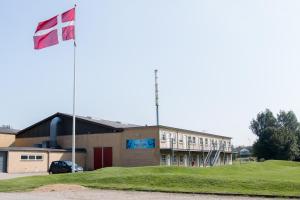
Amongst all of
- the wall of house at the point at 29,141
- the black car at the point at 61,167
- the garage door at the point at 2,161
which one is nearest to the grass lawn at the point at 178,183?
the black car at the point at 61,167

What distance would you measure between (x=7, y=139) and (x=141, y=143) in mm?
22552

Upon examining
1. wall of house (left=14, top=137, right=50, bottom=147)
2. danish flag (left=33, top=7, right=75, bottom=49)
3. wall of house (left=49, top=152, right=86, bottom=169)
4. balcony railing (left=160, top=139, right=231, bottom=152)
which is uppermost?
danish flag (left=33, top=7, right=75, bottom=49)

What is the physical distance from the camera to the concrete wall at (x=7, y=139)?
187 ft

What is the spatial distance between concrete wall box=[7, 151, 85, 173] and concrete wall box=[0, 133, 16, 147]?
41.4 feet

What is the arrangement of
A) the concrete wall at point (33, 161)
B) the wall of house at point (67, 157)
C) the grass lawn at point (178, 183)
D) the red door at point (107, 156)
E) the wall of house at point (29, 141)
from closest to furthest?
the grass lawn at point (178, 183)
the concrete wall at point (33, 161)
the wall of house at point (67, 157)
the red door at point (107, 156)
the wall of house at point (29, 141)

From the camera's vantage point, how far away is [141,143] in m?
46.7

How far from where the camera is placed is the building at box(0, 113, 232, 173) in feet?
150

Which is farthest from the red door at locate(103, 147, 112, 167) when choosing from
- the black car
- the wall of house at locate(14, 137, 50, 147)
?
the wall of house at locate(14, 137, 50, 147)

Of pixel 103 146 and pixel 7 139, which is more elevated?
pixel 7 139

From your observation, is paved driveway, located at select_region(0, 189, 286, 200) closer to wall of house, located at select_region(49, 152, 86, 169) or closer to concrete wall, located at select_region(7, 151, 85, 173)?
concrete wall, located at select_region(7, 151, 85, 173)

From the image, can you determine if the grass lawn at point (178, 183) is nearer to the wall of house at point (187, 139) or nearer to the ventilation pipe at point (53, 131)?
the wall of house at point (187, 139)

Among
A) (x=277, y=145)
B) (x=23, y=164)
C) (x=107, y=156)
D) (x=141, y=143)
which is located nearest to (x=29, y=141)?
(x=23, y=164)

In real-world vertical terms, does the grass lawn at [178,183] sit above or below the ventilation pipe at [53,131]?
below

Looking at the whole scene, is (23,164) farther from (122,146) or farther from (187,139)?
(187,139)
